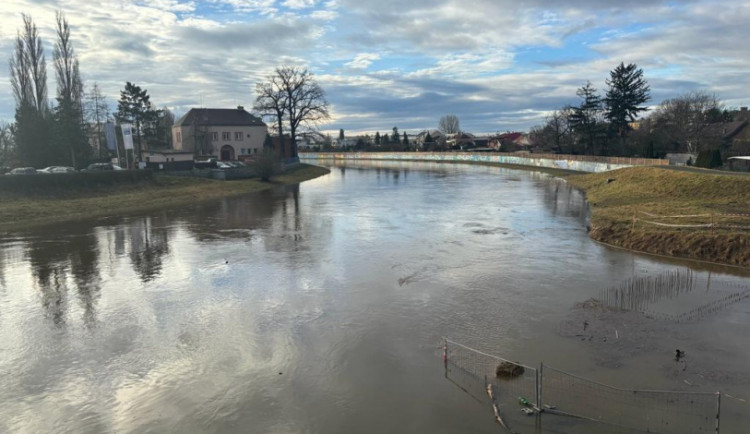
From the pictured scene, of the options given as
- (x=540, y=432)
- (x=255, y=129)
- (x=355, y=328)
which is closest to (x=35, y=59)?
(x=255, y=129)

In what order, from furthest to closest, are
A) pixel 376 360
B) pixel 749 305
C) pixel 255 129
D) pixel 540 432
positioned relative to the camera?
pixel 255 129 < pixel 749 305 < pixel 376 360 < pixel 540 432

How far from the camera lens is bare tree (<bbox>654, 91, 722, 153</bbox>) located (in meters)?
73.6

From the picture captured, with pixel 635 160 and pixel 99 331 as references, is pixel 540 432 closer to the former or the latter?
pixel 99 331

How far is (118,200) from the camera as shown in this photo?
1757 inches

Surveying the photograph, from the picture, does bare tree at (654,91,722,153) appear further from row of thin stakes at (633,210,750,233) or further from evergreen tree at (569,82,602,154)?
row of thin stakes at (633,210,750,233)

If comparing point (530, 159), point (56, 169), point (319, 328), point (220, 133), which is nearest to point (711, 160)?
point (530, 159)

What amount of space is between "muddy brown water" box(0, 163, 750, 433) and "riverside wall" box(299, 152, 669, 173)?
3670 centimetres

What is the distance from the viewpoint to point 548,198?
1810 inches

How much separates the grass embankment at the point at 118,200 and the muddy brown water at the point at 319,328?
856cm

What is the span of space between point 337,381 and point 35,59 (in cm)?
7309

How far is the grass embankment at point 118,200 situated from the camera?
3669 centimetres

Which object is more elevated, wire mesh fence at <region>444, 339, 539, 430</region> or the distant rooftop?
the distant rooftop

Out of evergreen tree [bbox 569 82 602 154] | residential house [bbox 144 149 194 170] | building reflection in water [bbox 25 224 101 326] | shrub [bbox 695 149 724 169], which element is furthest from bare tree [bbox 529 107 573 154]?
building reflection in water [bbox 25 224 101 326]

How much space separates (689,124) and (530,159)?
87.0 feet
